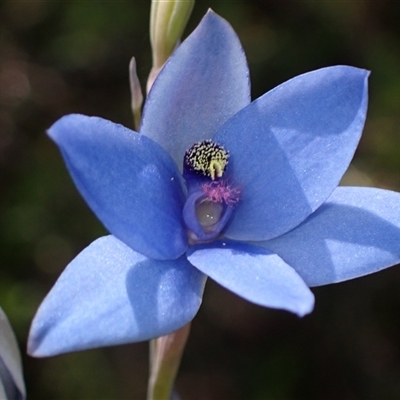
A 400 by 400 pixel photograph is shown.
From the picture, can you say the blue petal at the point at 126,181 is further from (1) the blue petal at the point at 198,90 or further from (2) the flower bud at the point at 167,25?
(2) the flower bud at the point at 167,25

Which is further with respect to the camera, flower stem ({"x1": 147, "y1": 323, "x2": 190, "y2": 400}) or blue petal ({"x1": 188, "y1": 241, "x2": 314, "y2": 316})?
flower stem ({"x1": 147, "y1": 323, "x2": 190, "y2": 400})

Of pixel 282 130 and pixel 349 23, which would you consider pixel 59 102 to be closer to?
pixel 349 23

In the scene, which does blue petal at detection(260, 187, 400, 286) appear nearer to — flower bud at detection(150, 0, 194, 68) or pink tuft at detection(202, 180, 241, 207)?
pink tuft at detection(202, 180, 241, 207)

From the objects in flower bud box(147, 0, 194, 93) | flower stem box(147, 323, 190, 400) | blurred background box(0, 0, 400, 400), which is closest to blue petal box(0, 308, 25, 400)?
flower stem box(147, 323, 190, 400)

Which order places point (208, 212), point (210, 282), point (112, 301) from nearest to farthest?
point (112, 301), point (208, 212), point (210, 282)

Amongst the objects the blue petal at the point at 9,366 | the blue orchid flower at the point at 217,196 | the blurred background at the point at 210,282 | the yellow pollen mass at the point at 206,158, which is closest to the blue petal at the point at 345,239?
the blue orchid flower at the point at 217,196

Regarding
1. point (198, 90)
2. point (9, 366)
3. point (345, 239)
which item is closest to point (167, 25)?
point (198, 90)

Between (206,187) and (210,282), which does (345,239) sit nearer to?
(206,187)

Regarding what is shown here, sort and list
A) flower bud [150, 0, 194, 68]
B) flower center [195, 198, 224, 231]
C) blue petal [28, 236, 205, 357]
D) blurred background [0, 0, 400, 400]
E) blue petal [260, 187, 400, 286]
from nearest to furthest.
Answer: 1. blue petal [28, 236, 205, 357]
2. blue petal [260, 187, 400, 286]
3. flower center [195, 198, 224, 231]
4. flower bud [150, 0, 194, 68]
5. blurred background [0, 0, 400, 400]
